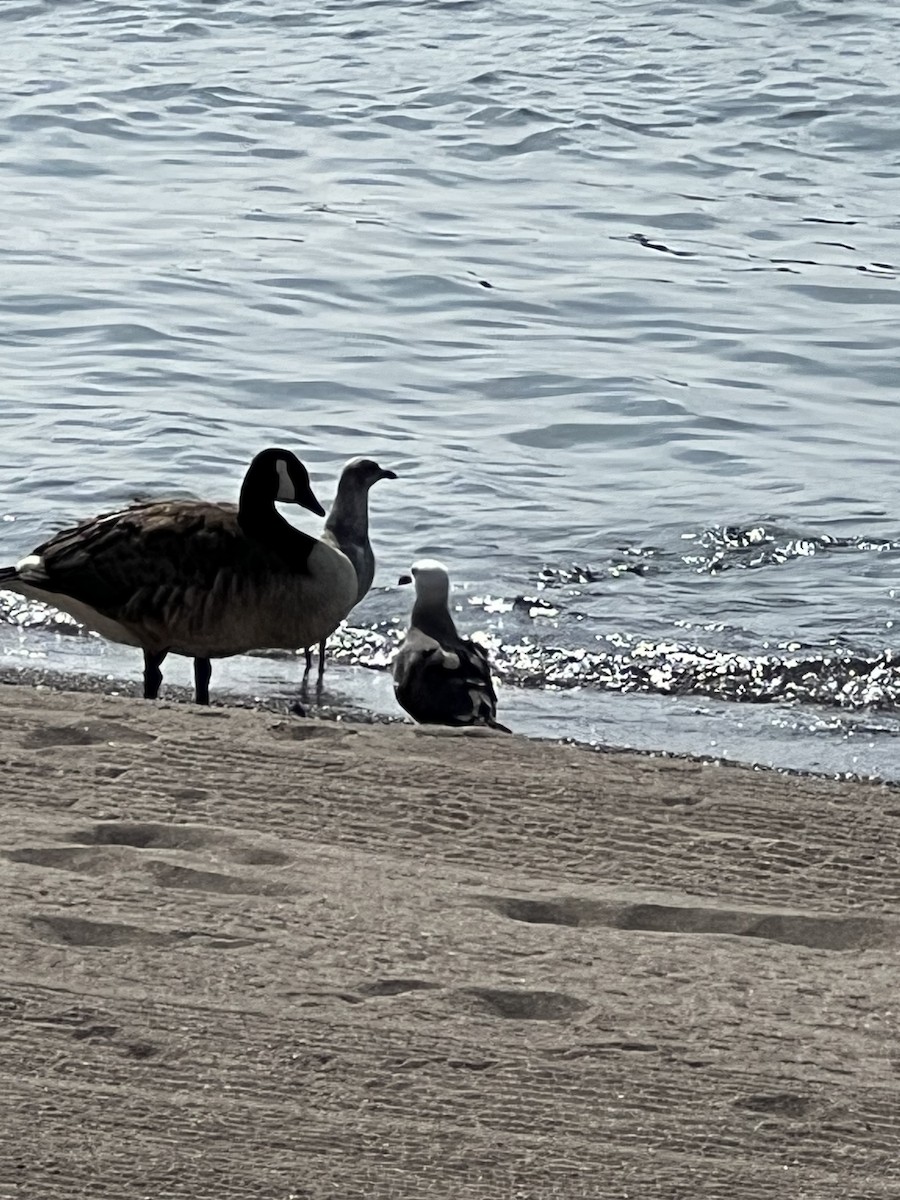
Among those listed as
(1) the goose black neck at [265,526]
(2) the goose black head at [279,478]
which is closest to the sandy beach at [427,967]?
(1) the goose black neck at [265,526]

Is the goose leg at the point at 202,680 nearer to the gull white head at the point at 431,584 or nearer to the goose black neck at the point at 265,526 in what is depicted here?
the goose black neck at the point at 265,526

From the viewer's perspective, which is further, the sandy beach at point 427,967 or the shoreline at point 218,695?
the shoreline at point 218,695

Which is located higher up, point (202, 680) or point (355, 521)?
point (355, 521)

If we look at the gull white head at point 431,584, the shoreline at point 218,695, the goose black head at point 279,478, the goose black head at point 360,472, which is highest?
the goose black head at point 279,478

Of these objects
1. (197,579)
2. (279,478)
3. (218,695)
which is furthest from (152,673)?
(279,478)

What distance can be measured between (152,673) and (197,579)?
438 millimetres

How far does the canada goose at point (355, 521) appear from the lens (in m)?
8.79

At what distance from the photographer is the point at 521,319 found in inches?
585

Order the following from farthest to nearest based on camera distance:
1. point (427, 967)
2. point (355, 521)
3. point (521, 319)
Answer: point (521, 319)
point (355, 521)
point (427, 967)

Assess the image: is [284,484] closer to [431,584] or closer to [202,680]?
[431,584]

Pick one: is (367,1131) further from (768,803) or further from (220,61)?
(220,61)

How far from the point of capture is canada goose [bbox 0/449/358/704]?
7391 millimetres

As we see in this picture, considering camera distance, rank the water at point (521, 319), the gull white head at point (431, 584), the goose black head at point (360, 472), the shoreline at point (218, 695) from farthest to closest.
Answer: the goose black head at point (360, 472), the water at point (521, 319), the gull white head at point (431, 584), the shoreline at point (218, 695)

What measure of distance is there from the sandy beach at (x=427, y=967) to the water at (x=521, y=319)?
2.34 meters
